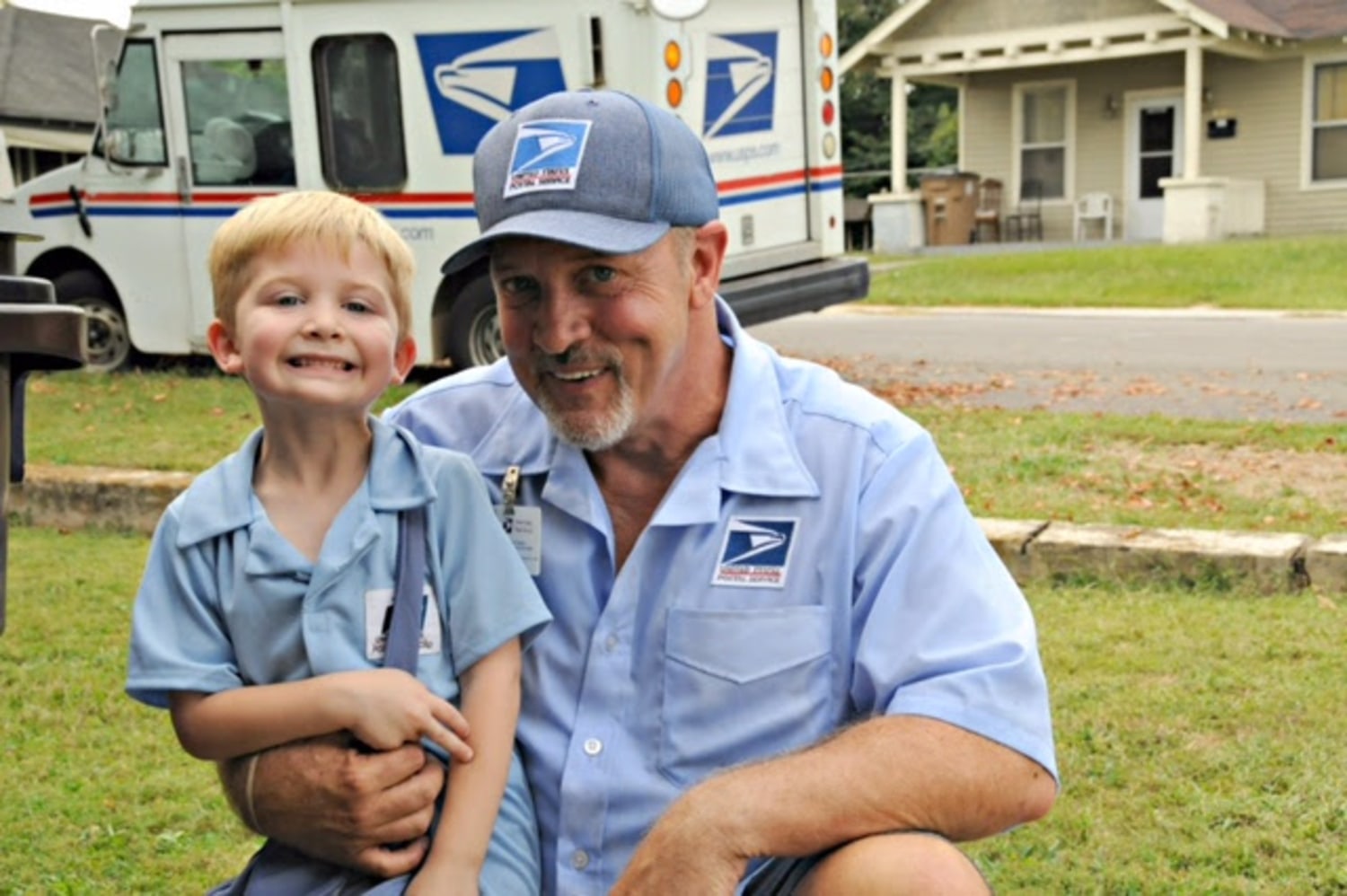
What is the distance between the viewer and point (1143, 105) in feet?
85.7

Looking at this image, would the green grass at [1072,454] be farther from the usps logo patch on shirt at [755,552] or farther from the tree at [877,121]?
the tree at [877,121]

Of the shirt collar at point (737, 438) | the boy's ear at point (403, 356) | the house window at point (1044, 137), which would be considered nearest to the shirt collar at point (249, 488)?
the boy's ear at point (403, 356)

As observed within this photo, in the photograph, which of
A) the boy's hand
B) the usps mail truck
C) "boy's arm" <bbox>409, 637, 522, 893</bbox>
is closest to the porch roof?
the usps mail truck

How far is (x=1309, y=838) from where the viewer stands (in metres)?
3.82

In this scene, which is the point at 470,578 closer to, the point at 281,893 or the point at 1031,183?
Result: the point at 281,893

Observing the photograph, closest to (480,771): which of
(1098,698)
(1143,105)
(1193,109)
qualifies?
(1098,698)

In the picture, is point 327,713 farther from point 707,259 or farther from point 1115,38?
point 1115,38

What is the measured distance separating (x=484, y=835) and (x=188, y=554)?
0.57 meters

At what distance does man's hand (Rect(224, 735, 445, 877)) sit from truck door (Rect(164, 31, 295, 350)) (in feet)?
30.3

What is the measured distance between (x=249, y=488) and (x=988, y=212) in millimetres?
25723

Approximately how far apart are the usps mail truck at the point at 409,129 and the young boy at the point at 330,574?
313 inches

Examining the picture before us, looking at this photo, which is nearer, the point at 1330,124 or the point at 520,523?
the point at 520,523

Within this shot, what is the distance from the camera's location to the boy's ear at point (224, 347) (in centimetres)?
259

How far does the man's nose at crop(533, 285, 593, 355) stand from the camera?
2566 mm
